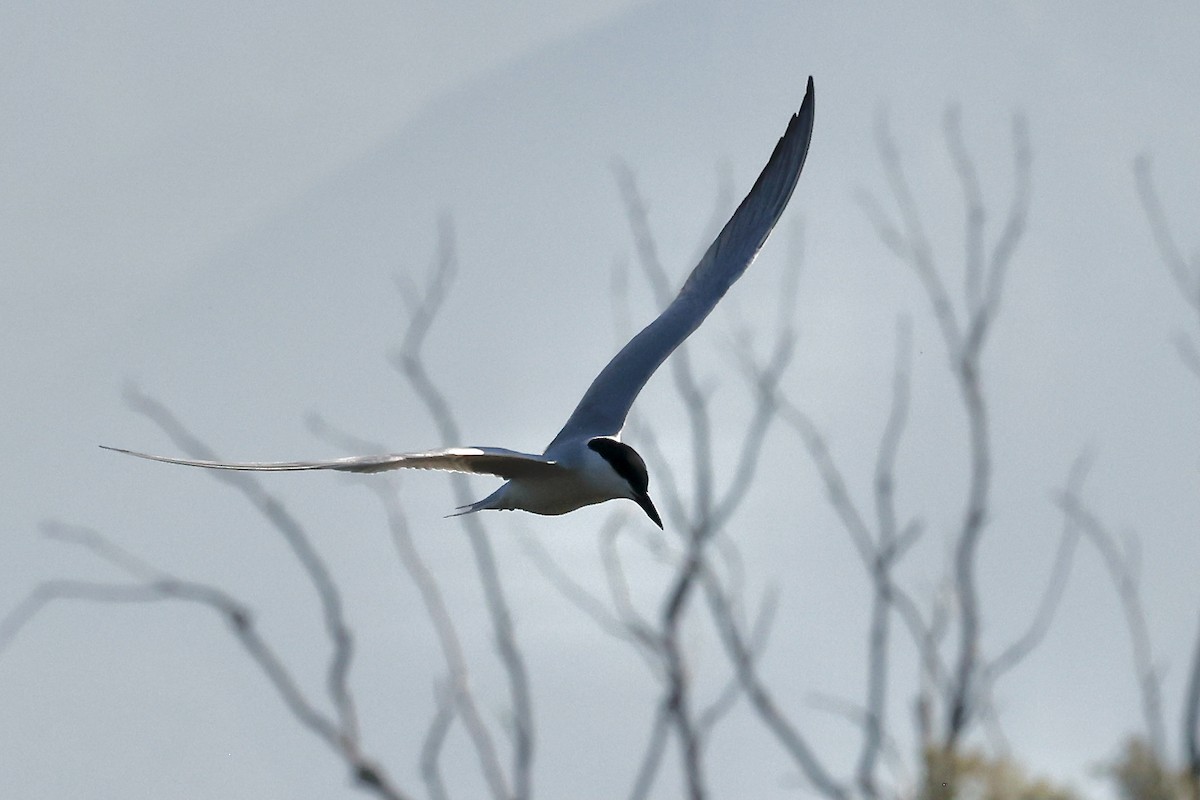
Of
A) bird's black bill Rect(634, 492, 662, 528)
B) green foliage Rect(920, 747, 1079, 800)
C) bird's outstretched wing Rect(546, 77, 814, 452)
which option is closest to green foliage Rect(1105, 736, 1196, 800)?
green foliage Rect(920, 747, 1079, 800)

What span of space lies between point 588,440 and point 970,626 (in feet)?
22.8

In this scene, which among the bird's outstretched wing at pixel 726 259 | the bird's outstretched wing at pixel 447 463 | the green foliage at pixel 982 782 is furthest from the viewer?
the green foliage at pixel 982 782

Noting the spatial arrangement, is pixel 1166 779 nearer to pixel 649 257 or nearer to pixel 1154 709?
pixel 1154 709

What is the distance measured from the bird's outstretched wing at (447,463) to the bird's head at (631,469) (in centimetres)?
17

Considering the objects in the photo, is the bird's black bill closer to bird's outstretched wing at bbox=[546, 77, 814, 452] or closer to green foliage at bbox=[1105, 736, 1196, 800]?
bird's outstretched wing at bbox=[546, 77, 814, 452]

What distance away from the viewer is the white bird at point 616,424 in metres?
4.69

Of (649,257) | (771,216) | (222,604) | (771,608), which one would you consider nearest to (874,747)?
(771,608)

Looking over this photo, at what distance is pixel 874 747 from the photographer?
10781 mm

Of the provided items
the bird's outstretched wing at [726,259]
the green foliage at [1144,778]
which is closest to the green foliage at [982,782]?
the green foliage at [1144,778]

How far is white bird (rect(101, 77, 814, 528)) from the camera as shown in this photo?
4691mm

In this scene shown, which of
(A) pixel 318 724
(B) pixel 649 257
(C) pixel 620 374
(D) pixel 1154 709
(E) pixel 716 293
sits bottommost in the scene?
(A) pixel 318 724

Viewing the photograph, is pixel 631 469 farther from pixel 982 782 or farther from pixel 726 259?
pixel 982 782

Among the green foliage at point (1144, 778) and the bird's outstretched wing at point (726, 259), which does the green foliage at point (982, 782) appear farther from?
the bird's outstretched wing at point (726, 259)

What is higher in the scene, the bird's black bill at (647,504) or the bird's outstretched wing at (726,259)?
the bird's outstretched wing at (726,259)
